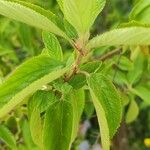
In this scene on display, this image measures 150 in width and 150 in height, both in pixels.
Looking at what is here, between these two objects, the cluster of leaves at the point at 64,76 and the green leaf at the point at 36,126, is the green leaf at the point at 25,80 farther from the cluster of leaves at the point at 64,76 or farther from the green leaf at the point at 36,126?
the green leaf at the point at 36,126

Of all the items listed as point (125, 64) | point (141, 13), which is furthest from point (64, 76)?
point (125, 64)

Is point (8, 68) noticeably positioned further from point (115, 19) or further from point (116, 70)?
point (115, 19)

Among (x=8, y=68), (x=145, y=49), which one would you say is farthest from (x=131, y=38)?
(x=8, y=68)

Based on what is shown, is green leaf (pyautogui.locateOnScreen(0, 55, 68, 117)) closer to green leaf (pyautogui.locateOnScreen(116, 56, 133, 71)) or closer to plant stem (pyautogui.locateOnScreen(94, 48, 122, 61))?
plant stem (pyautogui.locateOnScreen(94, 48, 122, 61))

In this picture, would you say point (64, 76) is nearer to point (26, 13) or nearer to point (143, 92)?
point (26, 13)

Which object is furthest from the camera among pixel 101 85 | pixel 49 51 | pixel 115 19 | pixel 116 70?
pixel 115 19

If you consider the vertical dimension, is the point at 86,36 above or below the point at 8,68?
above

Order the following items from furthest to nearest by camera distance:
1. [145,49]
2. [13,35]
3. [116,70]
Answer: [13,35]
[116,70]
[145,49]
